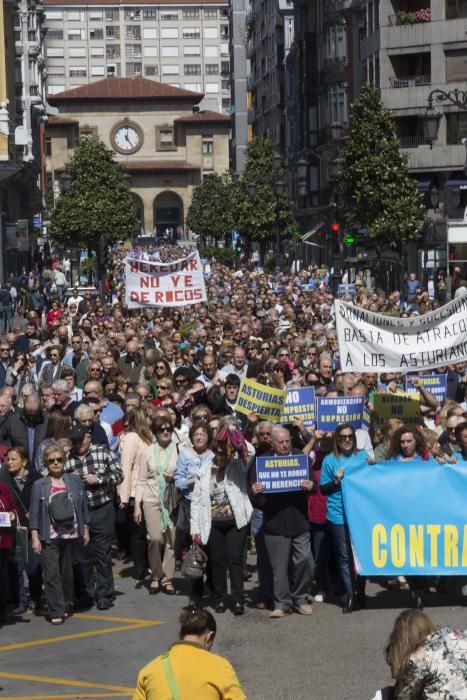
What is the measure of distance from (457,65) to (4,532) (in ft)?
158

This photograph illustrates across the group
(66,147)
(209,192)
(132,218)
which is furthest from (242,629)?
(66,147)

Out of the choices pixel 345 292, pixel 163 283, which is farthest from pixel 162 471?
pixel 345 292

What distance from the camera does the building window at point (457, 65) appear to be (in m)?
58.4

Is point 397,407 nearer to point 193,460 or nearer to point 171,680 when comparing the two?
point 193,460

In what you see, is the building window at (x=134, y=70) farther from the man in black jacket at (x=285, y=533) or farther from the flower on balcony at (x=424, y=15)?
Result: the man in black jacket at (x=285, y=533)

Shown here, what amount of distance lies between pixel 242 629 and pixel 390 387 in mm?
5068

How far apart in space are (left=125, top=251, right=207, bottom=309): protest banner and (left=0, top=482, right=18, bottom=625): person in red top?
1637 cm

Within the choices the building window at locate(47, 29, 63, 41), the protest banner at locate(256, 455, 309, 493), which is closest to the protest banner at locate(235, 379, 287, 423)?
the protest banner at locate(256, 455, 309, 493)

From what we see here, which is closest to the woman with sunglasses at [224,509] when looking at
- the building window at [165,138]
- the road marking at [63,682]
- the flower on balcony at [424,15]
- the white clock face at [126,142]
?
the road marking at [63,682]

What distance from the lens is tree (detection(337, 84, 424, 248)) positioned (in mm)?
49125

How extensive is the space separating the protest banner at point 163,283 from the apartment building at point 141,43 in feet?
488

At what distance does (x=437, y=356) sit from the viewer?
15.5m

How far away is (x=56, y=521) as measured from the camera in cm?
1264

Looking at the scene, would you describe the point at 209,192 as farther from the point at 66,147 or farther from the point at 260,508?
the point at 260,508
